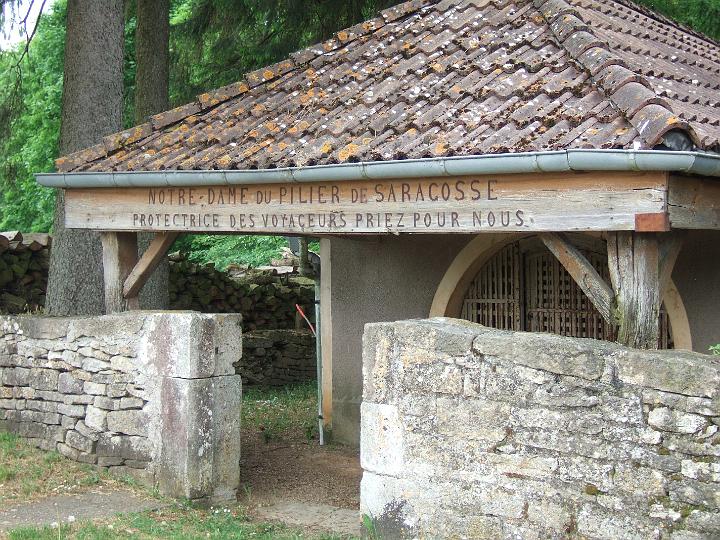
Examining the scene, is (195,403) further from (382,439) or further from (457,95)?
(457,95)

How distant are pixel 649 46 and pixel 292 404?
6644 millimetres

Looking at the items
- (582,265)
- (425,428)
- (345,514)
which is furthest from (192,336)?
(582,265)

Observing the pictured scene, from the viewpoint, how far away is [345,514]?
24.2 ft

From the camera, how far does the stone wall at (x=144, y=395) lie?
7.09 metres

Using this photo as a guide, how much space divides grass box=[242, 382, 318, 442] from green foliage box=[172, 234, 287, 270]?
8.08 metres

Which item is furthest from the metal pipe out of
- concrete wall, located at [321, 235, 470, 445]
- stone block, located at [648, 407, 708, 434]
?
stone block, located at [648, 407, 708, 434]

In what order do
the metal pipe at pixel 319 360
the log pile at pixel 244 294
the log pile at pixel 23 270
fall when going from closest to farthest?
the metal pipe at pixel 319 360 → the log pile at pixel 23 270 → the log pile at pixel 244 294

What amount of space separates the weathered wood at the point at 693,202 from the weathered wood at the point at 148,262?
4.30 m

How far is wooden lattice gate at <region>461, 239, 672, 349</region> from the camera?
8633 mm

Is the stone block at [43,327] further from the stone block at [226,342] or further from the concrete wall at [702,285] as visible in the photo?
the concrete wall at [702,285]

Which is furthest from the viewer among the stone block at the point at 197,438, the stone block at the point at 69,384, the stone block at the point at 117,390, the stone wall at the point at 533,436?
the stone block at the point at 69,384

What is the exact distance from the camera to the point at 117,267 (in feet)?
29.1

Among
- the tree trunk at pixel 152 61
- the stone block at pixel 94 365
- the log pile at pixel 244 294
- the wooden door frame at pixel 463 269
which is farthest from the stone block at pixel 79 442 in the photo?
the log pile at pixel 244 294

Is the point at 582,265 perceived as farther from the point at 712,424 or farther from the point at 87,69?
the point at 87,69
